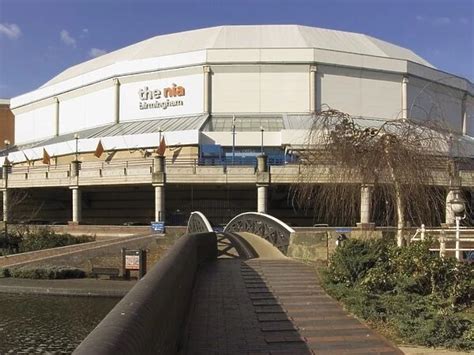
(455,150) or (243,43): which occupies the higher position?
(243,43)

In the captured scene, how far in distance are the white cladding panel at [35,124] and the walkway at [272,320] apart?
242ft

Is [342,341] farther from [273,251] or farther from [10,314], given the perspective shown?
[10,314]

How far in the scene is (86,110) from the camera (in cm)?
7700

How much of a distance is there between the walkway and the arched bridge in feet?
0.05

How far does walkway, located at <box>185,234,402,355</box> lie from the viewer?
328 inches

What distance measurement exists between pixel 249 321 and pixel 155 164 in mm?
40534

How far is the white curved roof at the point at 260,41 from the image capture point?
7250 cm

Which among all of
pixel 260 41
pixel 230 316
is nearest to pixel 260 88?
pixel 260 41

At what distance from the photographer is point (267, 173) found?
4822cm

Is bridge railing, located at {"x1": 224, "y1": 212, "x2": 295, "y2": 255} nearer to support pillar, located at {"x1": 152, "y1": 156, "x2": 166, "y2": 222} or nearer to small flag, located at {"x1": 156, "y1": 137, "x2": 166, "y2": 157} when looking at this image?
support pillar, located at {"x1": 152, "y1": 156, "x2": 166, "y2": 222}

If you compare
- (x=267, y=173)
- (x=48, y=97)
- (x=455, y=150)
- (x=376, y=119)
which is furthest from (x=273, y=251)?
(x=48, y=97)

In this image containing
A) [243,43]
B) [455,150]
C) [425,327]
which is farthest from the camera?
[243,43]

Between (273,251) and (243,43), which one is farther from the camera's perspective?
(243,43)

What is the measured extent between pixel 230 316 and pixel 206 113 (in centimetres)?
5738
